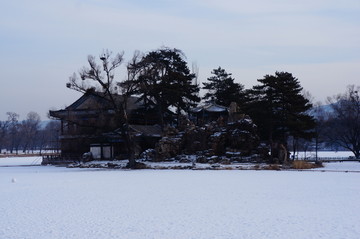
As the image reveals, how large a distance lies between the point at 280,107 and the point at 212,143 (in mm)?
6937

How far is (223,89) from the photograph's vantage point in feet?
189

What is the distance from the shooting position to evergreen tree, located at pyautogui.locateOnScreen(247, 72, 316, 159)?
1557 inches

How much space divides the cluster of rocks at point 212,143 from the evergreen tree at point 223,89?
39.6 ft
